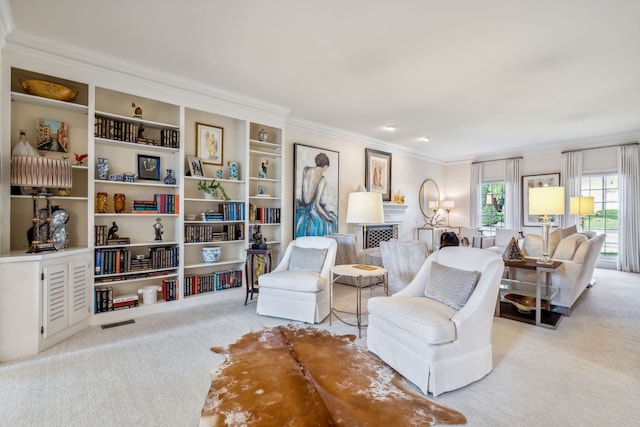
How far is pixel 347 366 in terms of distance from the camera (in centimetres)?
232

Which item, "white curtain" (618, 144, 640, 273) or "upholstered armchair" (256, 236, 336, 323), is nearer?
"upholstered armchair" (256, 236, 336, 323)

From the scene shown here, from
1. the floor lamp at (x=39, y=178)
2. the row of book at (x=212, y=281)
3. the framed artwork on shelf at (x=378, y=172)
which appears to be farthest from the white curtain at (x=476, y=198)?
the floor lamp at (x=39, y=178)

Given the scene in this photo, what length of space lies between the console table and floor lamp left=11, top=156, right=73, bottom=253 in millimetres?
4781

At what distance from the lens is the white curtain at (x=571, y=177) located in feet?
21.3

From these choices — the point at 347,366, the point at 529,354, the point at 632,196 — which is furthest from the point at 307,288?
the point at 632,196

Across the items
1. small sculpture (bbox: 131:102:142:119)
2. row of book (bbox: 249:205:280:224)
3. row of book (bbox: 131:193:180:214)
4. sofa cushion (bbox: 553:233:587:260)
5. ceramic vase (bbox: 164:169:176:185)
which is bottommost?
sofa cushion (bbox: 553:233:587:260)

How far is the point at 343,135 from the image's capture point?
5875 mm

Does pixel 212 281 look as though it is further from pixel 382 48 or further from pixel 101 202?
pixel 382 48

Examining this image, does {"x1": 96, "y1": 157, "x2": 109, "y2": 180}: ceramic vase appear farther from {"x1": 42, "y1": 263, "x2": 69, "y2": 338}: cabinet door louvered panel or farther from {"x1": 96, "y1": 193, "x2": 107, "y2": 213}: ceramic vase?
{"x1": 42, "y1": 263, "x2": 69, "y2": 338}: cabinet door louvered panel

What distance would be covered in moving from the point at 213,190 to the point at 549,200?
13.6 ft

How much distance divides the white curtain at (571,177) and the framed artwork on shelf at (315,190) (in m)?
5.28

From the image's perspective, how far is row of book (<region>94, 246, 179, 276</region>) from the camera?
10.4 ft

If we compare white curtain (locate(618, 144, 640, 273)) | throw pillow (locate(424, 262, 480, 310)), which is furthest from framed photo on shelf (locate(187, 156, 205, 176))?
white curtain (locate(618, 144, 640, 273))

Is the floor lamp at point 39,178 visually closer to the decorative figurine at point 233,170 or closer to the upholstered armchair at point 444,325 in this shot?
the decorative figurine at point 233,170
